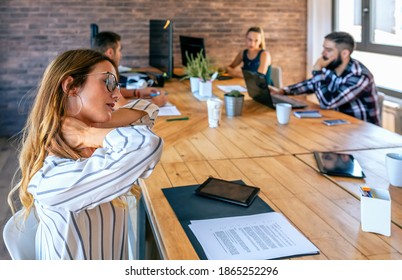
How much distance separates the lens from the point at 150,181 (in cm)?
171

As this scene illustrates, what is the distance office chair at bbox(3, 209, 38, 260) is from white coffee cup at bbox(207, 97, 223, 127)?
1.30 meters

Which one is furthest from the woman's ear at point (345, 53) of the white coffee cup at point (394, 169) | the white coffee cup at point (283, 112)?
the white coffee cup at point (394, 169)

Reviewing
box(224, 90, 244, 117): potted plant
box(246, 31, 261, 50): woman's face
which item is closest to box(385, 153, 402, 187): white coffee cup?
box(224, 90, 244, 117): potted plant

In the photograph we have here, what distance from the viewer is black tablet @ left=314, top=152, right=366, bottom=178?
1732 mm

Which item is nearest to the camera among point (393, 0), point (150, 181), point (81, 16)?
point (150, 181)

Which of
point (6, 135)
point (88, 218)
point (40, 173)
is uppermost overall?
point (40, 173)

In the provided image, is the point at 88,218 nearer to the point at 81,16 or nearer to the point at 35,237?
the point at 35,237

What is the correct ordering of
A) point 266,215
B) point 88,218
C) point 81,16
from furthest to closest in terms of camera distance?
point 81,16 → point 266,215 → point 88,218

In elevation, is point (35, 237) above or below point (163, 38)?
below

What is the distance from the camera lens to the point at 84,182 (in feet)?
3.42

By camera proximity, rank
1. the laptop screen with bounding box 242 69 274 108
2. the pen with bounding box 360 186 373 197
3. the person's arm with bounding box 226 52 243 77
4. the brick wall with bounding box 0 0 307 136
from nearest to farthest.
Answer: the pen with bounding box 360 186 373 197 → the laptop screen with bounding box 242 69 274 108 → the person's arm with bounding box 226 52 243 77 → the brick wall with bounding box 0 0 307 136

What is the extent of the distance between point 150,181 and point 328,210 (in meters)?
0.64

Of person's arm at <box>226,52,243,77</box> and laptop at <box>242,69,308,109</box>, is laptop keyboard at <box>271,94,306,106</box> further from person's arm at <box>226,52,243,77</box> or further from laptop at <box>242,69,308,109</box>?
person's arm at <box>226,52,243,77</box>

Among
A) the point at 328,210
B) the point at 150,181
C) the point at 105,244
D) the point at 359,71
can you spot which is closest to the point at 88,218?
the point at 105,244
